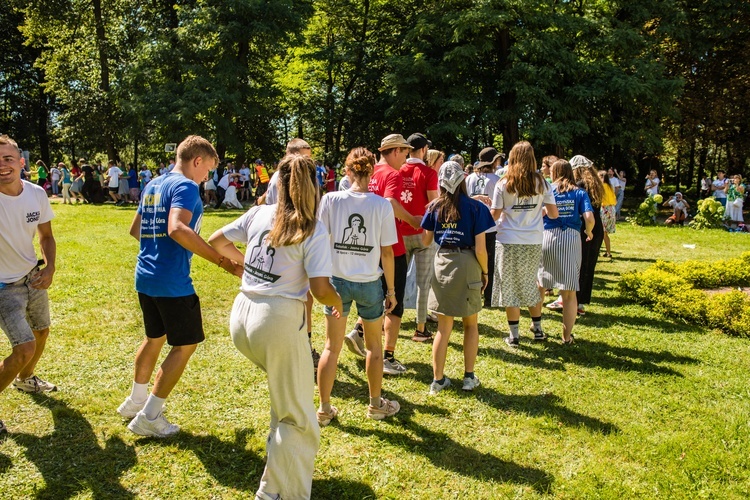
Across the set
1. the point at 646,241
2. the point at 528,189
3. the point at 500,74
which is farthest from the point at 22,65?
the point at 528,189

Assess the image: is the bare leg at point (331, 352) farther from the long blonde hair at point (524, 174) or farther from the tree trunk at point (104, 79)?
the tree trunk at point (104, 79)

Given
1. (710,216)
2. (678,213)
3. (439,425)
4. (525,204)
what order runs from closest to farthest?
(439,425)
(525,204)
(710,216)
(678,213)

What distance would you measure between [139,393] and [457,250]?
2.78 meters

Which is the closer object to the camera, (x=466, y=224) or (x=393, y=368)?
(x=466, y=224)

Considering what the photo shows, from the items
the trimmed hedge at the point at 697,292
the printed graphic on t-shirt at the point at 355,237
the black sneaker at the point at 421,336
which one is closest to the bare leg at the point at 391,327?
the black sneaker at the point at 421,336

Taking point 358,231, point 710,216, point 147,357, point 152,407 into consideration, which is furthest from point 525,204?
point 710,216

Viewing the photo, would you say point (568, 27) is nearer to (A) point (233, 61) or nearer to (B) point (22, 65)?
(A) point (233, 61)

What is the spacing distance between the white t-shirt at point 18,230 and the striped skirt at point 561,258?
5.12m

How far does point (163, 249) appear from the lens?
394 centimetres

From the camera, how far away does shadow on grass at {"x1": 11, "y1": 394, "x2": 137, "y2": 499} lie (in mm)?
3541

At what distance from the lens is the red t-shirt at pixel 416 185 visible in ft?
18.9

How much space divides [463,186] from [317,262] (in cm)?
217

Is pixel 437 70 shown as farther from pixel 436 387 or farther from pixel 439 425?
pixel 439 425

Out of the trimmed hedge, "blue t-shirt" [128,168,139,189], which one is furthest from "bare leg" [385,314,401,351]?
"blue t-shirt" [128,168,139,189]
